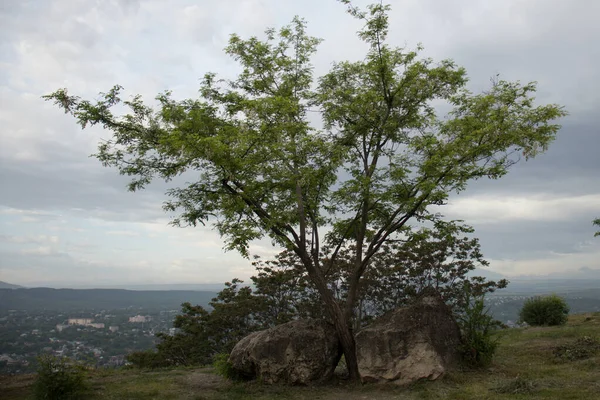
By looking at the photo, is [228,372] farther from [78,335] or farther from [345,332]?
[78,335]

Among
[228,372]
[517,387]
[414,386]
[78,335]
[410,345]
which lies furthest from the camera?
[78,335]

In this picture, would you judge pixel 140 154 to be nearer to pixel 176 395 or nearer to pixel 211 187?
pixel 211 187

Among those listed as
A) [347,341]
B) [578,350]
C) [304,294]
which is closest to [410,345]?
[347,341]

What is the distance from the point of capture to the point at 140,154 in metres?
13.4

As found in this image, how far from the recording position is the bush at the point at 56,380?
32.1 ft

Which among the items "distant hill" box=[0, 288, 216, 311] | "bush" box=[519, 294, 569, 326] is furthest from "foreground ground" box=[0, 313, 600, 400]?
"distant hill" box=[0, 288, 216, 311]

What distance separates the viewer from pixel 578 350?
42.1 ft

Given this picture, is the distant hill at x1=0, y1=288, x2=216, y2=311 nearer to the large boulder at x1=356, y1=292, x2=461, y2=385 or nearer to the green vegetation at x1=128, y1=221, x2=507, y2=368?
the green vegetation at x1=128, y1=221, x2=507, y2=368

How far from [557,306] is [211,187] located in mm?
18754

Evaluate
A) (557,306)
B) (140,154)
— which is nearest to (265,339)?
(140,154)

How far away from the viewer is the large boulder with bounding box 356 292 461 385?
36.5ft

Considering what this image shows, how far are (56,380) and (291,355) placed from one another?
582 centimetres

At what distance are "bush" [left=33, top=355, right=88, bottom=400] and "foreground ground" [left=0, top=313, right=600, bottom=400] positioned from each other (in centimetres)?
63

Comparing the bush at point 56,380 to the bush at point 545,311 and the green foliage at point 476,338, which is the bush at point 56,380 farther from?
the bush at point 545,311
